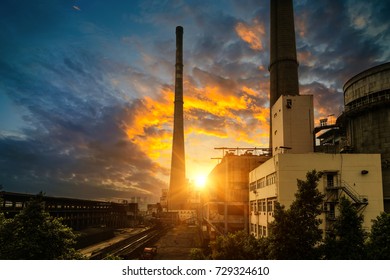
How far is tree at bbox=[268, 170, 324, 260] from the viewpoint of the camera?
15922 mm

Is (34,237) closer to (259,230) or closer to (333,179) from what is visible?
(333,179)

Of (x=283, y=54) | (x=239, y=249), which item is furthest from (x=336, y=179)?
(x=283, y=54)

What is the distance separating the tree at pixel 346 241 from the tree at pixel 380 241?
0.42m

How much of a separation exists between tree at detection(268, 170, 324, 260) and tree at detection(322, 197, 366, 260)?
70cm

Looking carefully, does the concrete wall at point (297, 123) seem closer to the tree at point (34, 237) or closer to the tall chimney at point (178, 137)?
the tree at point (34, 237)

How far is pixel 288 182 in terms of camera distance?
1244 inches

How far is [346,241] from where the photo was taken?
16391mm

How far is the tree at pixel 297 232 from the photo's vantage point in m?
15.9

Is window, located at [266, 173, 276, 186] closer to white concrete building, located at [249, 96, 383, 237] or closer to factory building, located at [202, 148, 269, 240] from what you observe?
white concrete building, located at [249, 96, 383, 237]

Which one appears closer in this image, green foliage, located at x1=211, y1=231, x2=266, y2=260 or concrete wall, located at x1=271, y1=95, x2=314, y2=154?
green foliage, located at x1=211, y1=231, x2=266, y2=260

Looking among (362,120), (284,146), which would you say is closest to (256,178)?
(284,146)

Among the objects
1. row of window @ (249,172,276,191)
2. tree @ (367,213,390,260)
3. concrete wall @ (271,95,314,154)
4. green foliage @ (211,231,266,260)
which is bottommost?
green foliage @ (211,231,266,260)

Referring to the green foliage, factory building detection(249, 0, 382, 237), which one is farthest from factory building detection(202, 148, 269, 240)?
the green foliage

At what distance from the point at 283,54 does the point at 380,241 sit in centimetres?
4427
